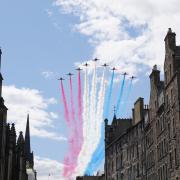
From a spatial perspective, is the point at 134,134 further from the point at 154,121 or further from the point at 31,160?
the point at 31,160

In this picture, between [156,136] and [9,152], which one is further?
[156,136]

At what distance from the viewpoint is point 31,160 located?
169125 millimetres

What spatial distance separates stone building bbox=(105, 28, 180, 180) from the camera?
7400 centimetres

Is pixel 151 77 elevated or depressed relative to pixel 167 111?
elevated

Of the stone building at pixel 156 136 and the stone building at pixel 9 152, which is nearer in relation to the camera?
the stone building at pixel 9 152

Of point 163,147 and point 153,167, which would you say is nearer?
point 163,147

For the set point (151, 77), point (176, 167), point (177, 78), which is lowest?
point (176, 167)

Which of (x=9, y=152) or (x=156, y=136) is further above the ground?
(x=156, y=136)

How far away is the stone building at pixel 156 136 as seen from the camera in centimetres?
7400

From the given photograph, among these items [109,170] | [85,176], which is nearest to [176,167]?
[109,170]

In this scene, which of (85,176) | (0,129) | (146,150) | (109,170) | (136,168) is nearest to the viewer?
(0,129)

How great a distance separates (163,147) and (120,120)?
53.6 metres

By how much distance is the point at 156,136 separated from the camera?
8712 cm

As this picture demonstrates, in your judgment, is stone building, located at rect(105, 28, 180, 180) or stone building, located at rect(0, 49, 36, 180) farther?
stone building, located at rect(105, 28, 180, 180)
